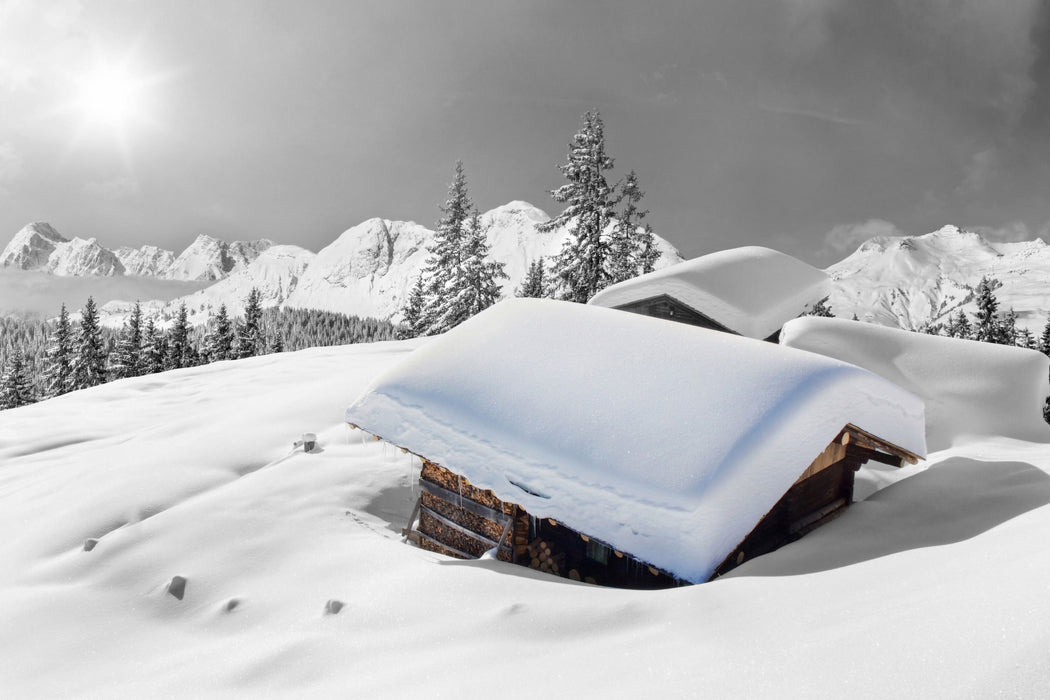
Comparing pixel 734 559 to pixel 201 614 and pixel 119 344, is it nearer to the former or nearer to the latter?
pixel 201 614

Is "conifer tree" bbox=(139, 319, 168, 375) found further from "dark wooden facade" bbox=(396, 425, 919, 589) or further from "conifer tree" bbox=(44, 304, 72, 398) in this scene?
"dark wooden facade" bbox=(396, 425, 919, 589)

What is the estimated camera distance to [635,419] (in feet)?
18.9

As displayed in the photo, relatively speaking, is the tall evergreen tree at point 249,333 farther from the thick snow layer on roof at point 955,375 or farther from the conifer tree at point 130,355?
the thick snow layer on roof at point 955,375

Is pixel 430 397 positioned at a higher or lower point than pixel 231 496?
higher

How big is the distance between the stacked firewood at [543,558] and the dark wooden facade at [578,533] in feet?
0.04

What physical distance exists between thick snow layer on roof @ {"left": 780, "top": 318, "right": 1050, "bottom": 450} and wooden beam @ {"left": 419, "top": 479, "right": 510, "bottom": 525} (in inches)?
272

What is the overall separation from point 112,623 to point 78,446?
9868 millimetres

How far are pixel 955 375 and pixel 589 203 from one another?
2037 centimetres

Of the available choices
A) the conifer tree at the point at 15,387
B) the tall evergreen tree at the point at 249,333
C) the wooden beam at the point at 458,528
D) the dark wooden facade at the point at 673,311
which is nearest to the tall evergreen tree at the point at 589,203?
the dark wooden facade at the point at 673,311

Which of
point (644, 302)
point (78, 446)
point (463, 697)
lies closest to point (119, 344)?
point (78, 446)

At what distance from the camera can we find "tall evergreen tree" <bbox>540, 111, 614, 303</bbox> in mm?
27906

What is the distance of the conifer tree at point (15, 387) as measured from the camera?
45.3 m

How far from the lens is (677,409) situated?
568 cm

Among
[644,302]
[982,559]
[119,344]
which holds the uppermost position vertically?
[644,302]
